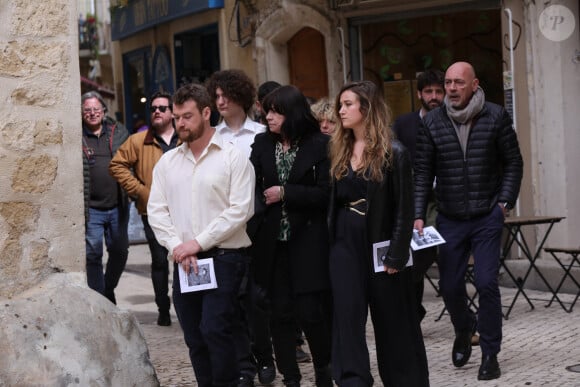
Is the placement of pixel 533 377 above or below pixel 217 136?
below

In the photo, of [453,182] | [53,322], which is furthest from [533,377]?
[53,322]

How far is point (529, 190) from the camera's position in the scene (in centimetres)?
1150

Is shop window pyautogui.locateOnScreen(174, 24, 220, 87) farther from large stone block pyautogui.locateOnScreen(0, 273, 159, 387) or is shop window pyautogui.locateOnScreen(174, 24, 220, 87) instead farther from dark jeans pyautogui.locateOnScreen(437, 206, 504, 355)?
large stone block pyautogui.locateOnScreen(0, 273, 159, 387)

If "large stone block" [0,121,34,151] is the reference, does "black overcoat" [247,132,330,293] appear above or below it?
below

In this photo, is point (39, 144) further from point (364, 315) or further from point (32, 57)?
point (364, 315)

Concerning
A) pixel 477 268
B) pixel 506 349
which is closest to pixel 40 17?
pixel 477 268

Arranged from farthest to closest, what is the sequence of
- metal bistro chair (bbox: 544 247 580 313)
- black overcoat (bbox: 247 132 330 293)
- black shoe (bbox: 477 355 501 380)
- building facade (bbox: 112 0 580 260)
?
building facade (bbox: 112 0 580 260), metal bistro chair (bbox: 544 247 580 313), black shoe (bbox: 477 355 501 380), black overcoat (bbox: 247 132 330 293)

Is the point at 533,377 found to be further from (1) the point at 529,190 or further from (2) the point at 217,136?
(1) the point at 529,190

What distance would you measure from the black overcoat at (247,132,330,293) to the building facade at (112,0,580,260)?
4.60m

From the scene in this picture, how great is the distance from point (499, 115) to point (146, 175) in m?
3.20

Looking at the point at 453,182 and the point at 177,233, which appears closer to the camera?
the point at 177,233

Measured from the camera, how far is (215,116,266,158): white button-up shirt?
8.03 meters

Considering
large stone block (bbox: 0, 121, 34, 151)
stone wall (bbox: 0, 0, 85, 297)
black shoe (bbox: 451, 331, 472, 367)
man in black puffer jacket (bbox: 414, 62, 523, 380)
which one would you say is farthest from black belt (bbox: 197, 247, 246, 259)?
black shoe (bbox: 451, 331, 472, 367)

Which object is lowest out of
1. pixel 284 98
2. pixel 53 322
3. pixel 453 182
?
pixel 53 322
